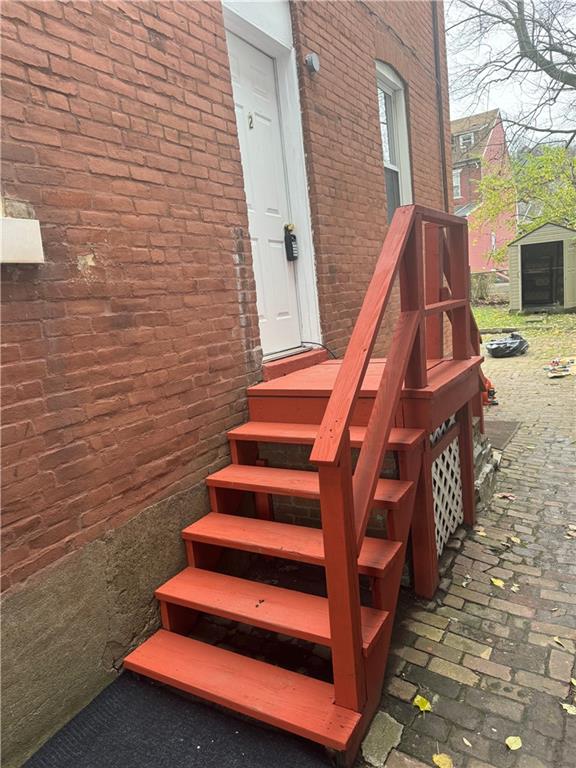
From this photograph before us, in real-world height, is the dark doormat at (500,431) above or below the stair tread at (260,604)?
below

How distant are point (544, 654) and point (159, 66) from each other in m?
3.33

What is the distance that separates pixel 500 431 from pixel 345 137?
3.44 meters

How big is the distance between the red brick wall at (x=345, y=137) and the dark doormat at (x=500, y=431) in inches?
81.2

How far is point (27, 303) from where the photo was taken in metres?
1.88

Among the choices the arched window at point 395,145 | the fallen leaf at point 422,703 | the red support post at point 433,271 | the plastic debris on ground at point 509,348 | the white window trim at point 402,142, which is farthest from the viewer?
the plastic debris on ground at point 509,348

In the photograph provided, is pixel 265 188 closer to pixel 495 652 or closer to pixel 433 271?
pixel 433 271

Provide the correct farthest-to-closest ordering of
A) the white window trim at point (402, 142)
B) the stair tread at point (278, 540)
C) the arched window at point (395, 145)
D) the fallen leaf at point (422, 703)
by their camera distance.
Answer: the white window trim at point (402, 142), the arched window at point (395, 145), the stair tread at point (278, 540), the fallen leaf at point (422, 703)

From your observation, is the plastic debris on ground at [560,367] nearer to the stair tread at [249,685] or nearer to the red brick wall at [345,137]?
the red brick wall at [345,137]

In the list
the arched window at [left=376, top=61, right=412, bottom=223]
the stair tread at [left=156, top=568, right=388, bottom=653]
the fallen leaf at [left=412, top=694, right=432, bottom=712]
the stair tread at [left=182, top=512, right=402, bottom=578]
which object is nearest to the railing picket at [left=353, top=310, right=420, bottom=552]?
the stair tread at [left=182, top=512, right=402, bottom=578]

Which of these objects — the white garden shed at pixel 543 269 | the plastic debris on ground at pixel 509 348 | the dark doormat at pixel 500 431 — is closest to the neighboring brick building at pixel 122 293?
the dark doormat at pixel 500 431

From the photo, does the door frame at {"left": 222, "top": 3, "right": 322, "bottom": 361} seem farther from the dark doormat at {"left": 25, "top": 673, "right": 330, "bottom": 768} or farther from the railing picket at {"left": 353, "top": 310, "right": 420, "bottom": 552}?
the dark doormat at {"left": 25, "top": 673, "right": 330, "bottom": 768}

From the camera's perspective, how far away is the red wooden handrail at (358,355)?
161cm

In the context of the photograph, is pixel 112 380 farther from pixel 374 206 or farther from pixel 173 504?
pixel 374 206

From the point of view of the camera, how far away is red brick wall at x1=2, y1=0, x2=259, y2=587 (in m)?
1.88
